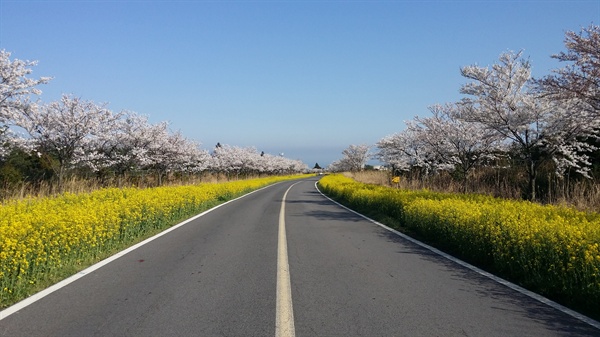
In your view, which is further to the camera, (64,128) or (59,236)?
(64,128)

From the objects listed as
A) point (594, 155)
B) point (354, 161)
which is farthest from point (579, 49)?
point (354, 161)

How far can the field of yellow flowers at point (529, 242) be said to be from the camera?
5289 mm

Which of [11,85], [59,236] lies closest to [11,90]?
[11,85]

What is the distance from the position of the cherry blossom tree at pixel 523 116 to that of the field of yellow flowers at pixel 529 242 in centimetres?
576

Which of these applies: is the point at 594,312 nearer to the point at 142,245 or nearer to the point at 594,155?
the point at 142,245

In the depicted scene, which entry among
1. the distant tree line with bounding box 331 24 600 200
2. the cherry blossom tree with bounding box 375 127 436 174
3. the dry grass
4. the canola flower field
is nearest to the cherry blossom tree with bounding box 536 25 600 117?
the distant tree line with bounding box 331 24 600 200

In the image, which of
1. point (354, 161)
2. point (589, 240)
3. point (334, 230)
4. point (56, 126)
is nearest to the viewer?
point (589, 240)

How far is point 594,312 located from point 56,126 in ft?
67.1

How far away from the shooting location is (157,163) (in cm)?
2922

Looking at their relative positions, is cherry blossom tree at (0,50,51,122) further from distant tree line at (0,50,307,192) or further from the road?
the road

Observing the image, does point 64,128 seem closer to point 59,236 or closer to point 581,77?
point 59,236

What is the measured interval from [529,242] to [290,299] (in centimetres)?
399

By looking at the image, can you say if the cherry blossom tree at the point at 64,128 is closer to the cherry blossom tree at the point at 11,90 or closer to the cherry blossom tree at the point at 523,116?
the cherry blossom tree at the point at 11,90

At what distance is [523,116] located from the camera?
46.9 ft
